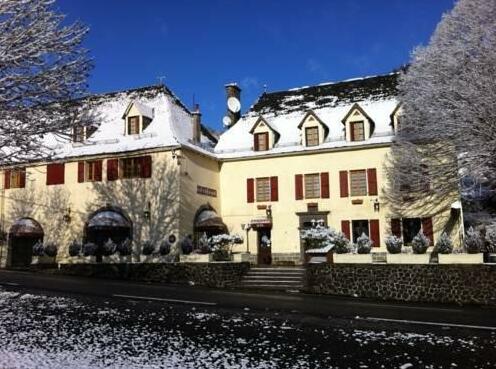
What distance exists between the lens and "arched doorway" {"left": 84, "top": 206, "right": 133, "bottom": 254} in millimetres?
26000

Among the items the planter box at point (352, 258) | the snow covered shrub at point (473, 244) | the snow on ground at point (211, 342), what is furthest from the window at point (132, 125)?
the snow covered shrub at point (473, 244)

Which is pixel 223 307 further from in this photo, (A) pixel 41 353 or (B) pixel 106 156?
(B) pixel 106 156

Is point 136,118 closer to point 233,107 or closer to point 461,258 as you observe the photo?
point 233,107

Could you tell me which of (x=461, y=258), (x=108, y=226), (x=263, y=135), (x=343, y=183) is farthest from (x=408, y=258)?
(x=108, y=226)

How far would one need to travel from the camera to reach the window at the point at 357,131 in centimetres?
2730

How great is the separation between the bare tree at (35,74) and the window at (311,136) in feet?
59.8

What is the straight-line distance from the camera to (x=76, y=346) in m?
8.34

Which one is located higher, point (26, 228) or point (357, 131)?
point (357, 131)

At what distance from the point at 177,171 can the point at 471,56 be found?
581 inches

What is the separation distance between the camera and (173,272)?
A: 21672 millimetres

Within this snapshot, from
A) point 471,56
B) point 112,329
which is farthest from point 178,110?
point 112,329

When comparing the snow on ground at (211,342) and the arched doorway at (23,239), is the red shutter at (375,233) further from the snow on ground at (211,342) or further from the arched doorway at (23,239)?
the arched doorway at (23,239)

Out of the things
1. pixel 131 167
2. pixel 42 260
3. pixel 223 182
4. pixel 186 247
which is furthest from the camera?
pixel 223 182

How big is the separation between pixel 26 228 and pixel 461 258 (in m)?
22.9
